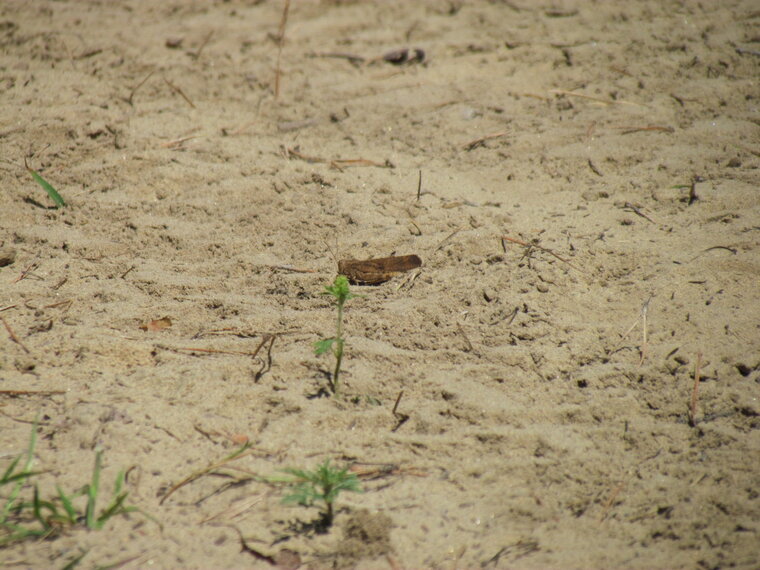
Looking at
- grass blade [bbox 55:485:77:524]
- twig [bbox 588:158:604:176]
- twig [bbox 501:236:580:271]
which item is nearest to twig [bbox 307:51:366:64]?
twig [bbox 588:158:604:176]

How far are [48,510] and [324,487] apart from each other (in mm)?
740

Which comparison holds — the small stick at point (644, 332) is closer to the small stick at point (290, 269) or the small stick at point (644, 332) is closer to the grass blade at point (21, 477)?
the small stick at point (290, 269)

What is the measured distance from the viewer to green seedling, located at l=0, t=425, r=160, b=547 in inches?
67.4

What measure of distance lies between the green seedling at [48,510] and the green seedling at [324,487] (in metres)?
0.39

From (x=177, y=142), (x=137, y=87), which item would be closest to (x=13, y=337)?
(x=177, y=142)

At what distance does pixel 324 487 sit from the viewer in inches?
68.3

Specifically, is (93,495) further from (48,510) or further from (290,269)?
(290,269)

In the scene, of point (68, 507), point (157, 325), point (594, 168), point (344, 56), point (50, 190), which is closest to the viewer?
point (68, 507)

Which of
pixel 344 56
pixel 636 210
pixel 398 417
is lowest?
pixel 398 417

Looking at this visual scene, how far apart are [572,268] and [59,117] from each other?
2.50 m

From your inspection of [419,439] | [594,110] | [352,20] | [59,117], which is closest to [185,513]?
[419,439]

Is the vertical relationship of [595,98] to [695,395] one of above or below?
above

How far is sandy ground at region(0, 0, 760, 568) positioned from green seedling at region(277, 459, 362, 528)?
0.15 feet

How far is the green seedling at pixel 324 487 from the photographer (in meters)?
1.73
